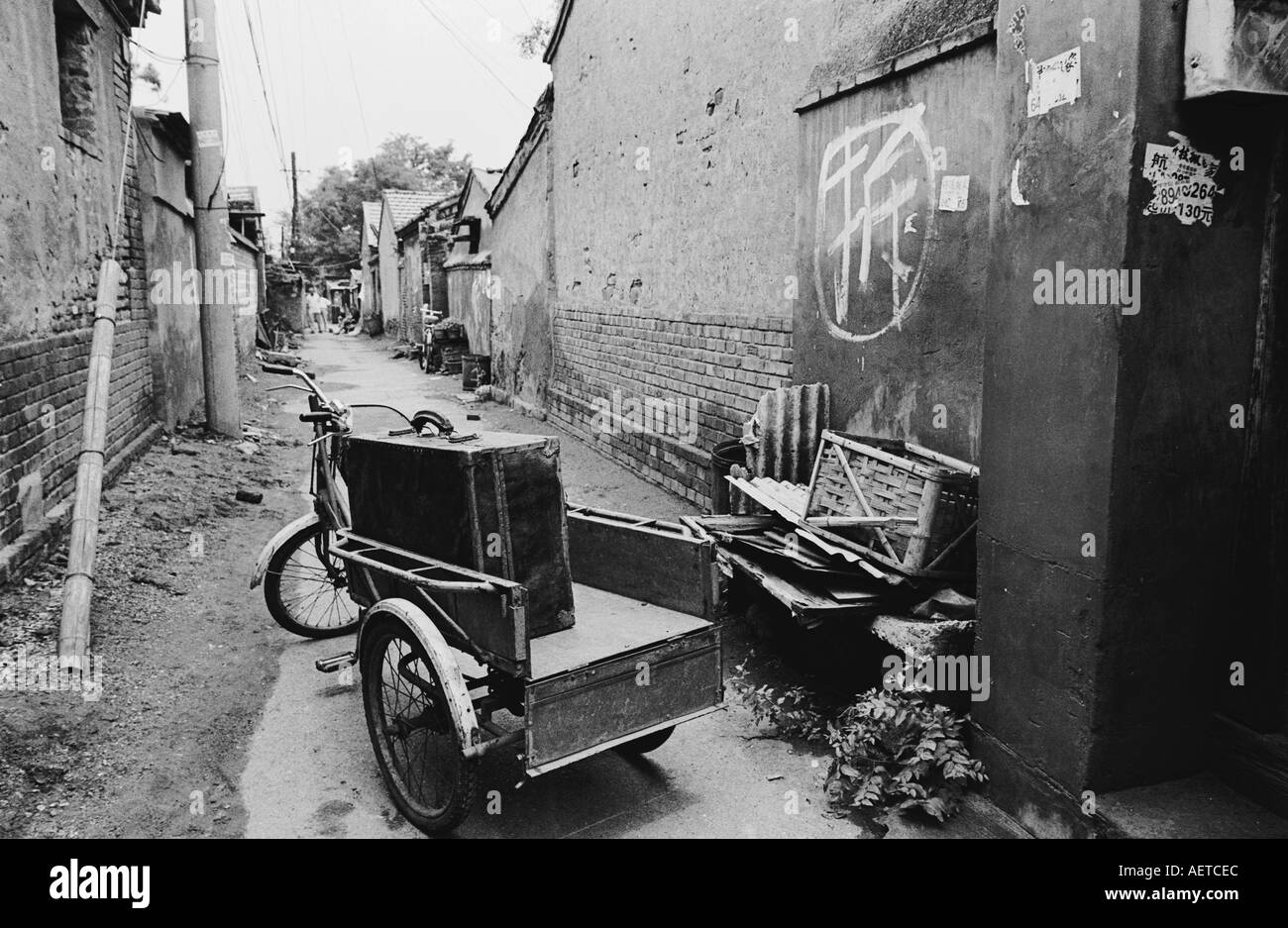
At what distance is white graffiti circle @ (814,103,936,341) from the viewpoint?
4602mm

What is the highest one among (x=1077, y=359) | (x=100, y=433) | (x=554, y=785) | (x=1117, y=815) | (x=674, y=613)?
(x=1077, y=359)

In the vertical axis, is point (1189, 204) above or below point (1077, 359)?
above


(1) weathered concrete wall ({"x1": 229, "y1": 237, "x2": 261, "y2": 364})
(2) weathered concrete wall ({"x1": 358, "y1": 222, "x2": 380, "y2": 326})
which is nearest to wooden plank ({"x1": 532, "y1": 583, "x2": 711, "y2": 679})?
(1) weathered concrete wall ({"x1": 229, "y1": 237, "x2": 261, "y2": 364})

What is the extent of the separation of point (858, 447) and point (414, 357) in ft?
74.5

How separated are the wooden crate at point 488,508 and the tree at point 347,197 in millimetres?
52946

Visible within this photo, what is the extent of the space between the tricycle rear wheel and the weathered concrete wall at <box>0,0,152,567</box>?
2924mm

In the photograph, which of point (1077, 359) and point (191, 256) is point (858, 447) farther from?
point (191, 256)

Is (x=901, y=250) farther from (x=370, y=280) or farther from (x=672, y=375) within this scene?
(x=370, y=280)

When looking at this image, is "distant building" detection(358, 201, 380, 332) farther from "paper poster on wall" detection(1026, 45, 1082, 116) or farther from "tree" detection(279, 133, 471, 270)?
"paper poster on wall" detection(1026, 45, 1082, 116)

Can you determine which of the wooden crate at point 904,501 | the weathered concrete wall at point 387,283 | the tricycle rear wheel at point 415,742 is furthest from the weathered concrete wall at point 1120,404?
the weathered concrete wall at point 387,283

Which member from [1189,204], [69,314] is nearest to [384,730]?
[1189,204]

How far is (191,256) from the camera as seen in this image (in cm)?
1156

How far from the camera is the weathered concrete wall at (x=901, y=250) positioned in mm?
4254

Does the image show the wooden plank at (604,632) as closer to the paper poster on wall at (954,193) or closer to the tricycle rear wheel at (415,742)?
the tricycle rear wheel at (415,742)
